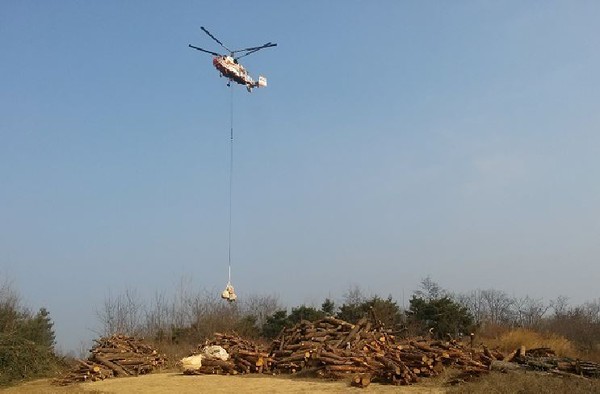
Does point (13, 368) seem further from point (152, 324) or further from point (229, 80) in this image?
point (152, 324)

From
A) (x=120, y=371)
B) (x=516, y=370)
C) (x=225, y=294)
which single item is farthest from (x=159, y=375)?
(x=516, y=370)

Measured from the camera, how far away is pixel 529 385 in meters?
11.5

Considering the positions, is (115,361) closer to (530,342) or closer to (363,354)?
(363,354)

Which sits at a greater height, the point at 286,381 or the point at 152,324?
the point at 152,324

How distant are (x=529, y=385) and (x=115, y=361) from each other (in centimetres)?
1449

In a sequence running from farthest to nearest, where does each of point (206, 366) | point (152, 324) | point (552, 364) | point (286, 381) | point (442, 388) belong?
1. point (152, 324)
2. point (206, 366)
3. point (286, 381)
4. point (552, 364)
5. point (442, 388)

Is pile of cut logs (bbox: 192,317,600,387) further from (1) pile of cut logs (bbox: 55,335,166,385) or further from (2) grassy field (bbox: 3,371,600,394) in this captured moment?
(1) pile of cut logs (bbox: 55,335,166,385)

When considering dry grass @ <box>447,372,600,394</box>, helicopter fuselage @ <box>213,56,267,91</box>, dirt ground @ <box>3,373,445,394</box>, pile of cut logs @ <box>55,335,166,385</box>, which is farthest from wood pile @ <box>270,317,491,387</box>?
helicopter fuselage @ <box>213,56,267,91</box>

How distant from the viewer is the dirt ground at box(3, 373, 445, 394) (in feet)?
45.8

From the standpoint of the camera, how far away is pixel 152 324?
3888 centimetres

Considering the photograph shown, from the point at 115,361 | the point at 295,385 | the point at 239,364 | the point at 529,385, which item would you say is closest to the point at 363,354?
the point at 295,385

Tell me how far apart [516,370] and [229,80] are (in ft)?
47.1

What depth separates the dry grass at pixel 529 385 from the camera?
36.1 ft

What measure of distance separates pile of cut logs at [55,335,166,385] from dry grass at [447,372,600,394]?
39.3ft
